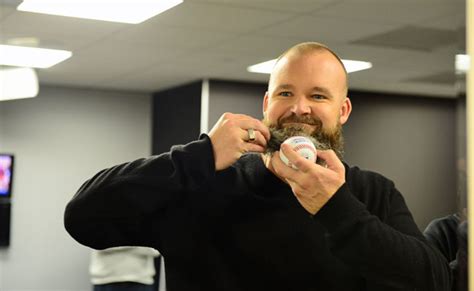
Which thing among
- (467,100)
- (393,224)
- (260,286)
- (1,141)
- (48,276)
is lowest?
(48,276)

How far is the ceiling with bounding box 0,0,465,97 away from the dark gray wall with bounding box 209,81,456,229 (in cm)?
77

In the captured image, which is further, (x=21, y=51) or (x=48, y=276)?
(x=48, y=276)

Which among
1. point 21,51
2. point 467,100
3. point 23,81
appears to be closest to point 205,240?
point 467,100

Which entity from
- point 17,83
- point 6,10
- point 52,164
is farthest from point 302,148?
point 52,164

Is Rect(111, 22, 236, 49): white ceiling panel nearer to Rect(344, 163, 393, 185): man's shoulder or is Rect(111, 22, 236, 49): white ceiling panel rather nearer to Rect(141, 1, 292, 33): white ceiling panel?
Rect(141, 1, 292, 33): white ceiling panel

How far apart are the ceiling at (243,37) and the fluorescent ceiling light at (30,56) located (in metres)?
0.14

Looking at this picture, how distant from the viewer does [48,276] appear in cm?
899

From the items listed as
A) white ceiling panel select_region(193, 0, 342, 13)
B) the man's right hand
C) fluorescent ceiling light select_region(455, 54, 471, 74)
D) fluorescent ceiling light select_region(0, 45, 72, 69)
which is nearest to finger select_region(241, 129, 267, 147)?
the man's right hand

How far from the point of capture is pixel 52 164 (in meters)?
9.12

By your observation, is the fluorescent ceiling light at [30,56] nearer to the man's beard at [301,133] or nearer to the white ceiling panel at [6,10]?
the white ceiling panel at [6,10]

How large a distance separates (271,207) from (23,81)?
7.04 metres

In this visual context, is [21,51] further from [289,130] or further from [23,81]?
[289,130]

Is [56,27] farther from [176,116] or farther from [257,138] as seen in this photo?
[257,138]

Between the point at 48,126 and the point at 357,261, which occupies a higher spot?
the point at 48,126
